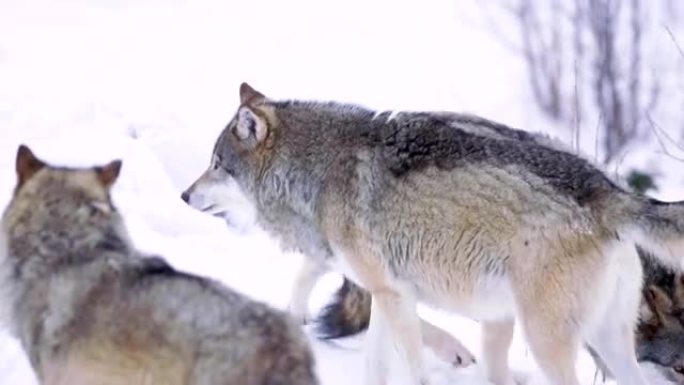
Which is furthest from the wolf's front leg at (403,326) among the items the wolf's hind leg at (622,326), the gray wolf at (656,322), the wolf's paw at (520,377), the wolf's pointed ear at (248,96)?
the wolf's pointed ear at (248,96)

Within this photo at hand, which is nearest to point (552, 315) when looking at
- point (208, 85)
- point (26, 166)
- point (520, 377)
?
point (520, 377)

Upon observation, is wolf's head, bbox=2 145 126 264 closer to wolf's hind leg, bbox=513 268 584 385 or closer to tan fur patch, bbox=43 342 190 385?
tan fur patch, bbox=43 342 190 385

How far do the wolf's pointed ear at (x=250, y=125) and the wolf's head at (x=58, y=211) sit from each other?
1634 millimetres

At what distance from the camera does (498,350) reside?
22.2 feet

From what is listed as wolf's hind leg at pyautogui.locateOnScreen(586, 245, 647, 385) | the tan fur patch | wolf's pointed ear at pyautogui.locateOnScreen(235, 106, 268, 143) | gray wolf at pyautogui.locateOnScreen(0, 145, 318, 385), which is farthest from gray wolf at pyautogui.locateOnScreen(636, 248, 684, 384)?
the tan fur patch

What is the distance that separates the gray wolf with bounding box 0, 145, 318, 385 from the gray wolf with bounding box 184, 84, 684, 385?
151cm

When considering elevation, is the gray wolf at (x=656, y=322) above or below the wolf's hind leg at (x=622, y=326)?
below

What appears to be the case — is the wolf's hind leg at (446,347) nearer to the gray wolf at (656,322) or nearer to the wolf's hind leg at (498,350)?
the wolf's hind leg at (498,350)

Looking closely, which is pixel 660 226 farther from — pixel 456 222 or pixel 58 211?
pixel 58 211

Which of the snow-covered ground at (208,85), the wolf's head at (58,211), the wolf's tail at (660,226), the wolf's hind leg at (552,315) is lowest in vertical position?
the snow-covered ground at (208,85)

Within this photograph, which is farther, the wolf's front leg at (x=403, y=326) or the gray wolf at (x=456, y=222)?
the wolf's front leg at (x=403, y=326)

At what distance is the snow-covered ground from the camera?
334 inches

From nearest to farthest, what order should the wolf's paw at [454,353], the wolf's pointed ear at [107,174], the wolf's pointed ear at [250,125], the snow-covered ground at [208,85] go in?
the wolf's pointed ear at [107,174]
the wolf's pointed ear at [250,125]
the wolf's paw at [454,353]
the snow-covered ground at [208,85]

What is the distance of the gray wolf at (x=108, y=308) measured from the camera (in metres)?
4.47
